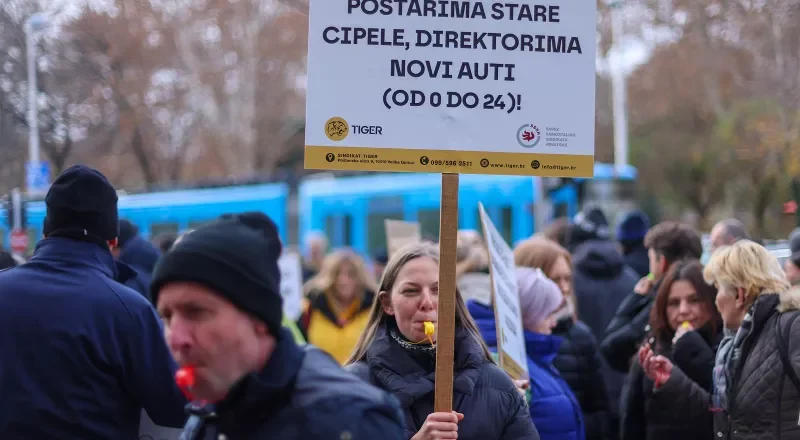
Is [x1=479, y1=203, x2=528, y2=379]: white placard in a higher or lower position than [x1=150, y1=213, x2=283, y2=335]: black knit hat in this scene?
lower

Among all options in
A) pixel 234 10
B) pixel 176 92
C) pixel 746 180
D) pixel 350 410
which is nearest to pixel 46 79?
pixel 350 410

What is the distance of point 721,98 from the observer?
37344 mm

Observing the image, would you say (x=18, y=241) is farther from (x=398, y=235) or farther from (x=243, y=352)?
(x=243, y=352)

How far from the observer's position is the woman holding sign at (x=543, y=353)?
4.95 metres

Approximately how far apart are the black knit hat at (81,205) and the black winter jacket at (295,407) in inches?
73.8

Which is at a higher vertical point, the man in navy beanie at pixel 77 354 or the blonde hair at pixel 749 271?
the blonde hair at pixel 749 271

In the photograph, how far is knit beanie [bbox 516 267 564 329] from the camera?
5.42m

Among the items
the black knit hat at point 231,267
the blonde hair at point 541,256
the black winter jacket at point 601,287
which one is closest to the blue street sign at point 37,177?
the black winter jacket at point 601,287

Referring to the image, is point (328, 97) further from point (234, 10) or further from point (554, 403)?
point (234, 10)

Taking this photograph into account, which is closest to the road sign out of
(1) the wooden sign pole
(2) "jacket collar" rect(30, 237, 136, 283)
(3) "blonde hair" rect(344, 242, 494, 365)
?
A: (2) "jacket collar" rect(30, 237, 136, 283)

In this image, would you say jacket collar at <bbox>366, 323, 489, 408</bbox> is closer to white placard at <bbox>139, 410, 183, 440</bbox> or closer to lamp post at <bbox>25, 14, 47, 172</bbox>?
white placard at <bbox>139, 410, 183, 440</bbox>

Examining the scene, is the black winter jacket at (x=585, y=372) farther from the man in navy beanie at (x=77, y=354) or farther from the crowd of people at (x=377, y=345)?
the man in navy beanie at (x=77, y=354)

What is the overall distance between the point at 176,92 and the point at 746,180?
19.4m

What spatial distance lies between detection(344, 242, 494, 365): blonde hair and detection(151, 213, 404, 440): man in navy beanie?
1597mm
